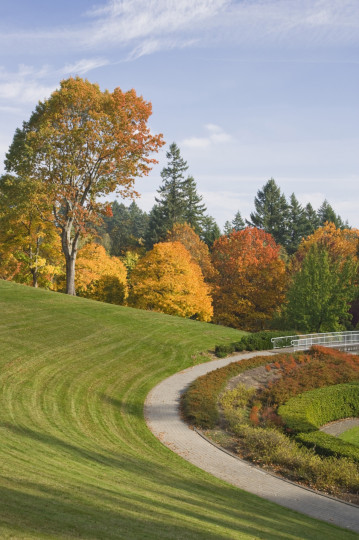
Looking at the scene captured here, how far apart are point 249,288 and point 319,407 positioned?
100 ft

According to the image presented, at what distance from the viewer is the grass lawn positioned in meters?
20.6

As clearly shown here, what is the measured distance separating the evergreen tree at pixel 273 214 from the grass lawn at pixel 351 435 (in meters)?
60.4

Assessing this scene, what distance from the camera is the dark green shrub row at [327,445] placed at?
51.5 feet

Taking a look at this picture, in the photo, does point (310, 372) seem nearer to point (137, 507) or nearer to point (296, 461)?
point (296, 461)

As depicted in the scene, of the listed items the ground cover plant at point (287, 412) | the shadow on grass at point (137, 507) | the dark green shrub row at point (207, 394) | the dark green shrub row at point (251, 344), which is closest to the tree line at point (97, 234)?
the dark green shrub row at point (251, 344)

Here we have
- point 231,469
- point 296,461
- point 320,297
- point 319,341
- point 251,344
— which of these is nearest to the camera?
point 231,469

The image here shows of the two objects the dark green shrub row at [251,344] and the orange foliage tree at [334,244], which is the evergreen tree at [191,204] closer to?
the orange foliage tree at [334,244]

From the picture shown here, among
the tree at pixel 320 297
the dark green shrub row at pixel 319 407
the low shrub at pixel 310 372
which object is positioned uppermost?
the tree at pixel 320 297

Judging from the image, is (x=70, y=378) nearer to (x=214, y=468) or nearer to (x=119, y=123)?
(x=214, y=468)

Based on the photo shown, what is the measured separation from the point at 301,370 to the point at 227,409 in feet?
28.7

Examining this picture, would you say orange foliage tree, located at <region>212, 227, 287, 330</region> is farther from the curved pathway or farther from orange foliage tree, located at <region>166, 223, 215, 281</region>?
the curved pathway

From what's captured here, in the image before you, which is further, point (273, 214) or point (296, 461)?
point (273, 214)

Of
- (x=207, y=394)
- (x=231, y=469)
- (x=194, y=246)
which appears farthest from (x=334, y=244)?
(x=231, y=469)

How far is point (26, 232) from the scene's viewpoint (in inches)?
1505
